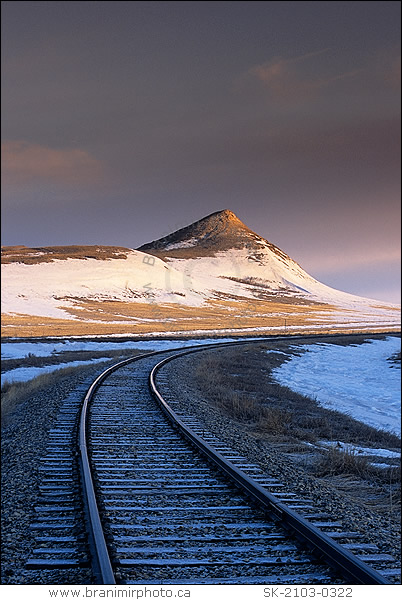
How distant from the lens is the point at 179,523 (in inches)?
210

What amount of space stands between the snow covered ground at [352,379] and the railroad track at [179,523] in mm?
10565

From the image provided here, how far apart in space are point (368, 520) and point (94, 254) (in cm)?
15973

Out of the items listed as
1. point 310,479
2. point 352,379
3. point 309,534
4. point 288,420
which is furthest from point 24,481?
point 352,379

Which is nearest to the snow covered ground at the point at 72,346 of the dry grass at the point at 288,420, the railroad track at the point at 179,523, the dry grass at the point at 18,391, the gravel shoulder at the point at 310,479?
the dry grass at the point at 18,391

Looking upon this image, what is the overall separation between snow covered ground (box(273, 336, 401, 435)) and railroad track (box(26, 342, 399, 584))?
10.6 metres

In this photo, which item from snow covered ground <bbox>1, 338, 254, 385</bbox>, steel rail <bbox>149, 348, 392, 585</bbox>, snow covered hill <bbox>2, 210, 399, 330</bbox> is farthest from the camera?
snow covered hill <bbox>2, 210, 399, 330</bbox>

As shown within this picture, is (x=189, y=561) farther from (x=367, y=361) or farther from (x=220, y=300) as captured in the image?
(x=220, y=300)

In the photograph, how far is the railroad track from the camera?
421 centimetres

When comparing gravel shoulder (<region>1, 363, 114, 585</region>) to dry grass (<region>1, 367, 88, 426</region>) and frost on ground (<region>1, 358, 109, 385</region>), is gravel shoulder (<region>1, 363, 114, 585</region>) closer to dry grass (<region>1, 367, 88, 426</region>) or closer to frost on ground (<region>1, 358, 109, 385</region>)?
dry grass (<region>1, 367, 88, 426</region>)

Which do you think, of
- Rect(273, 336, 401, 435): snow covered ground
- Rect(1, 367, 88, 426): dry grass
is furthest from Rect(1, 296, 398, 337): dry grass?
Rect(1, 367, 88, 426): dry grass

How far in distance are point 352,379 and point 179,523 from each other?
973 inches

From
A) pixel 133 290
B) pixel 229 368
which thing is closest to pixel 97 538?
pixel 229 368

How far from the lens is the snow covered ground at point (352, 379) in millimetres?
19375

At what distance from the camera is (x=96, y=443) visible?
8.87 meters
